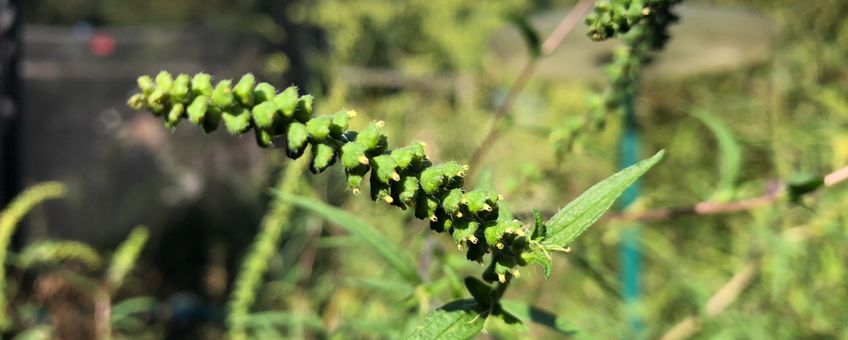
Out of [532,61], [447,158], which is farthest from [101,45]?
[532,61]

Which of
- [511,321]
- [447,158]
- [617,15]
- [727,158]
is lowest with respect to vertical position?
[447,158]

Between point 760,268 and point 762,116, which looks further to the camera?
point 762,116

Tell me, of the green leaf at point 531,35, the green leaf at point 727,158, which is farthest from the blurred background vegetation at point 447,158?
the green leaf at point 531,35

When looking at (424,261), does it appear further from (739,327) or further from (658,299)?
(658,299)

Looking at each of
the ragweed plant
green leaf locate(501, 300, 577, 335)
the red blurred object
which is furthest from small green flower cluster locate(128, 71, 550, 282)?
the red blurred object

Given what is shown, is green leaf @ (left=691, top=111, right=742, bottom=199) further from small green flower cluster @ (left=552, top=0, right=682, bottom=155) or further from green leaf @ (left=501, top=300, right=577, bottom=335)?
green leaf @ (left=501, top=300, right=577, bottom=335)

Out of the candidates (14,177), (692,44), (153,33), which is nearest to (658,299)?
(692,44)

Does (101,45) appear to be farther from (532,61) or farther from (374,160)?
(374,160)
